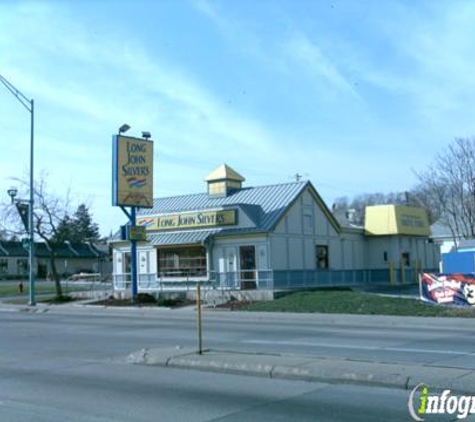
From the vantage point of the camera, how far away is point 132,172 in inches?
1432

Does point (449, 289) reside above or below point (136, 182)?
below

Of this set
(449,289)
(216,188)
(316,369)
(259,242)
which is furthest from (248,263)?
(316,369)

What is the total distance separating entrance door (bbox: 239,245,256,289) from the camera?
37531 mm

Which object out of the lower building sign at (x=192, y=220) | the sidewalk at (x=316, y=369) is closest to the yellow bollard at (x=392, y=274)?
the lower building sign at (x=192, y=220)

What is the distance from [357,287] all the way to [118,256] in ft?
49.0

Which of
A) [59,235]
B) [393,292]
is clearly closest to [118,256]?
[59,235]

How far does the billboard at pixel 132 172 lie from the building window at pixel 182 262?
15.2ft

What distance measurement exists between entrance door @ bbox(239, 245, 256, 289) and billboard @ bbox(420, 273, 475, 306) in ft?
37.5

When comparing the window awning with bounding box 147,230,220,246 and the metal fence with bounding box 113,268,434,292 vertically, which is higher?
the window awning with bounding box 147,230,220,246

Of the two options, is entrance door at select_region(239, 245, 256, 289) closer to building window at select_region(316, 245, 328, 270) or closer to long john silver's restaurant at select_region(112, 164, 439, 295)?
long john silver's restaurant at select_region(112, 164, 439, 295)

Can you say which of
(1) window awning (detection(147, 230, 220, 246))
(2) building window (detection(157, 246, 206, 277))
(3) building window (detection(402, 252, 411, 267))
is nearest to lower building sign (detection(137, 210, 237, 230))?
(1) window awning (detection(147, 230, 220, 246))

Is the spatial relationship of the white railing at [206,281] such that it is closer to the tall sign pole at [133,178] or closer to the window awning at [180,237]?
the window awning at [180,237]

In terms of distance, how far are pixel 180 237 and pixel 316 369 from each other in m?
28.8

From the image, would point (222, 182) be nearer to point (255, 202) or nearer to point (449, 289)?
point (255, 202)
